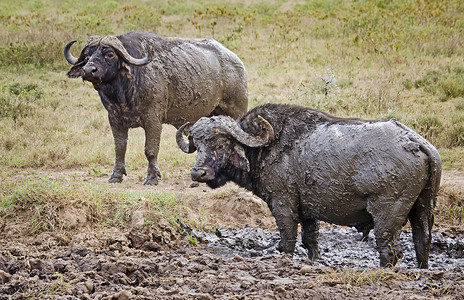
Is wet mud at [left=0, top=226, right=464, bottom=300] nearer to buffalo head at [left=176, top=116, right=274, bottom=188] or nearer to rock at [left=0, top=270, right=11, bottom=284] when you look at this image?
rock at [left=0, top=270, right=11, bottom=284]

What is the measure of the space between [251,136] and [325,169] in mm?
909

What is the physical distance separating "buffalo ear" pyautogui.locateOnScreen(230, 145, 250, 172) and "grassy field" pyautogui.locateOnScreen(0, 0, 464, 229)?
2193mm

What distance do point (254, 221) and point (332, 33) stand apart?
1494cm

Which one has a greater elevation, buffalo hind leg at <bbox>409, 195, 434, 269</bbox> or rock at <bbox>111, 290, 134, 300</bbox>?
Result: buffalo hind leg at <bbox>409, 195, 434, 269</bbox>

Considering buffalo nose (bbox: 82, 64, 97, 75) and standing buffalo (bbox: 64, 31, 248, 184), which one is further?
standing buffalo (bbox: 64, 31, 248, 184)

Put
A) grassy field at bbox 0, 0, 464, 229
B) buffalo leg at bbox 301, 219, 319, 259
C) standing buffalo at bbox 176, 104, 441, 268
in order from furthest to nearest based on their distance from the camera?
grassy field at bbox 0, 0, 464, 229 < buffalo leg at bbox 301, 219, 319, 259 < standing buffalo at bbox 176, 104, 441, 268

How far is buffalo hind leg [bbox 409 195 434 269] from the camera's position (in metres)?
5.36

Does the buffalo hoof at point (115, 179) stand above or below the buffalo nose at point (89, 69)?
below

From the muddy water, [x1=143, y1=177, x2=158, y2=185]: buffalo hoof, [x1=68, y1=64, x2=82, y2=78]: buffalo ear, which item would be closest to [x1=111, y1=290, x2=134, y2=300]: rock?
the muddy water

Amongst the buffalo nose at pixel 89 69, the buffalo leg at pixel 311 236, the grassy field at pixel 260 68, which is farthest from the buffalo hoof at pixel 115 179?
the buffalo leg at pixel 311 236

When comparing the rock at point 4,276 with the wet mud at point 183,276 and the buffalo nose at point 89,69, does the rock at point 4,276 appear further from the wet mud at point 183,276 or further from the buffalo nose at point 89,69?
the buffalo nose at point 89,69

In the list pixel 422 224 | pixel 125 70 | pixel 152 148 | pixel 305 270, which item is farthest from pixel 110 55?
pixel 422 224

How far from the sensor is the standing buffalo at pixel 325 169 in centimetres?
516

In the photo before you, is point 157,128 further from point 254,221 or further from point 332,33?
point 332,33
